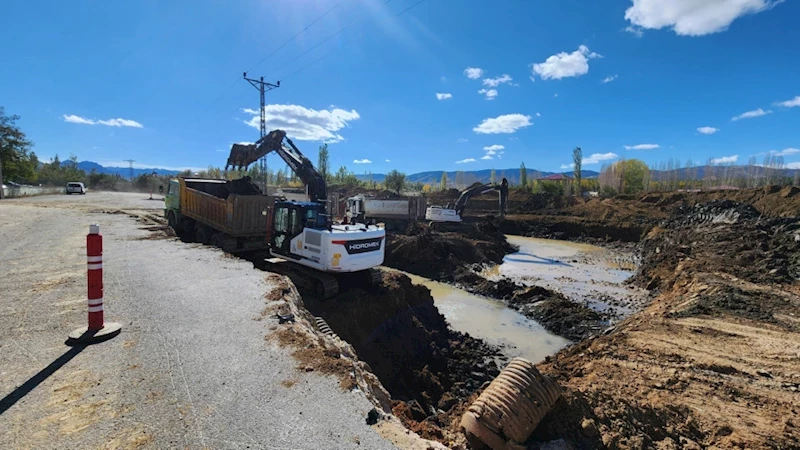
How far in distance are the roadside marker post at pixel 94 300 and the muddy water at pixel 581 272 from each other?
45.9ft

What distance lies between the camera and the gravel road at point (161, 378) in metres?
3.15

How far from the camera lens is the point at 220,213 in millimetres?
12492

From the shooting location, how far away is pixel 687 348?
23.3 feet

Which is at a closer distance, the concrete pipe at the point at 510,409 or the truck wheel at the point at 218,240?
the concrete pipe at the point at 510,409

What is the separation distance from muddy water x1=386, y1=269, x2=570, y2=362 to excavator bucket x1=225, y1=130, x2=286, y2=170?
9.25 metres

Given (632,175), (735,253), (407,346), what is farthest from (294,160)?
(632,175)

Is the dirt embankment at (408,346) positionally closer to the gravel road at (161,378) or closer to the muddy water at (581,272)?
the gravel road at (161,378)

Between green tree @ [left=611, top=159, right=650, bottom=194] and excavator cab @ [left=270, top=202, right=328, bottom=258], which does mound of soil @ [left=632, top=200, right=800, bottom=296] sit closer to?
excavator cab @ [left=270, top=202, right=328, bottom=258]

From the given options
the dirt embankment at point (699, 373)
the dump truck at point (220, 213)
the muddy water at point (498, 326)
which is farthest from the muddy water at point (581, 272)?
the dump truck at point (220, 213)

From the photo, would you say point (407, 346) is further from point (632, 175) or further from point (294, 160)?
point (632, 175)

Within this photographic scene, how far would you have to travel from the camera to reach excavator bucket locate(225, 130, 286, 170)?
1562cm

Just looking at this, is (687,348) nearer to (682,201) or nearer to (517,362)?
(517,362)

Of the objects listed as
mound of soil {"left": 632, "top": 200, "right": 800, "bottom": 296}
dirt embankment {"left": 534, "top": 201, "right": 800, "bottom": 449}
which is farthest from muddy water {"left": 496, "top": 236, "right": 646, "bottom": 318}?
dirt embankment {"left": 534, "top": 201, "right": 800, "bottom": 449}

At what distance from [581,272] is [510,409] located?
18421 millimetres
